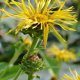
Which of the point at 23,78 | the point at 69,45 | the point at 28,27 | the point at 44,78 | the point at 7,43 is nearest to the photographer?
the point at 28,27

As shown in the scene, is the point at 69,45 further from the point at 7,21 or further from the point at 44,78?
the point at 44,78

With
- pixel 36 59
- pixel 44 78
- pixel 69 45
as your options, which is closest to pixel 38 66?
pixel 36 59

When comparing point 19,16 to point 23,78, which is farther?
point 23,78

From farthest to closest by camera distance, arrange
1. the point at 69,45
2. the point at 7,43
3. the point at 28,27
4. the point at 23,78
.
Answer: the point at 69,45 < the point at 7,43 < the point at 23,78 < the point at 28,27

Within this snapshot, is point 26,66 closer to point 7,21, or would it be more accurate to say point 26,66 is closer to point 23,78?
point 23,78

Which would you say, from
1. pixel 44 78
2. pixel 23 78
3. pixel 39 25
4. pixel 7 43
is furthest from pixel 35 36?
pixel 7 43

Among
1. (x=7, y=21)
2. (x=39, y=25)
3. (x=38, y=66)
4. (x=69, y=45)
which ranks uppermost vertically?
(x=39, y=25)

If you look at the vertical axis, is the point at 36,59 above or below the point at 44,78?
above
